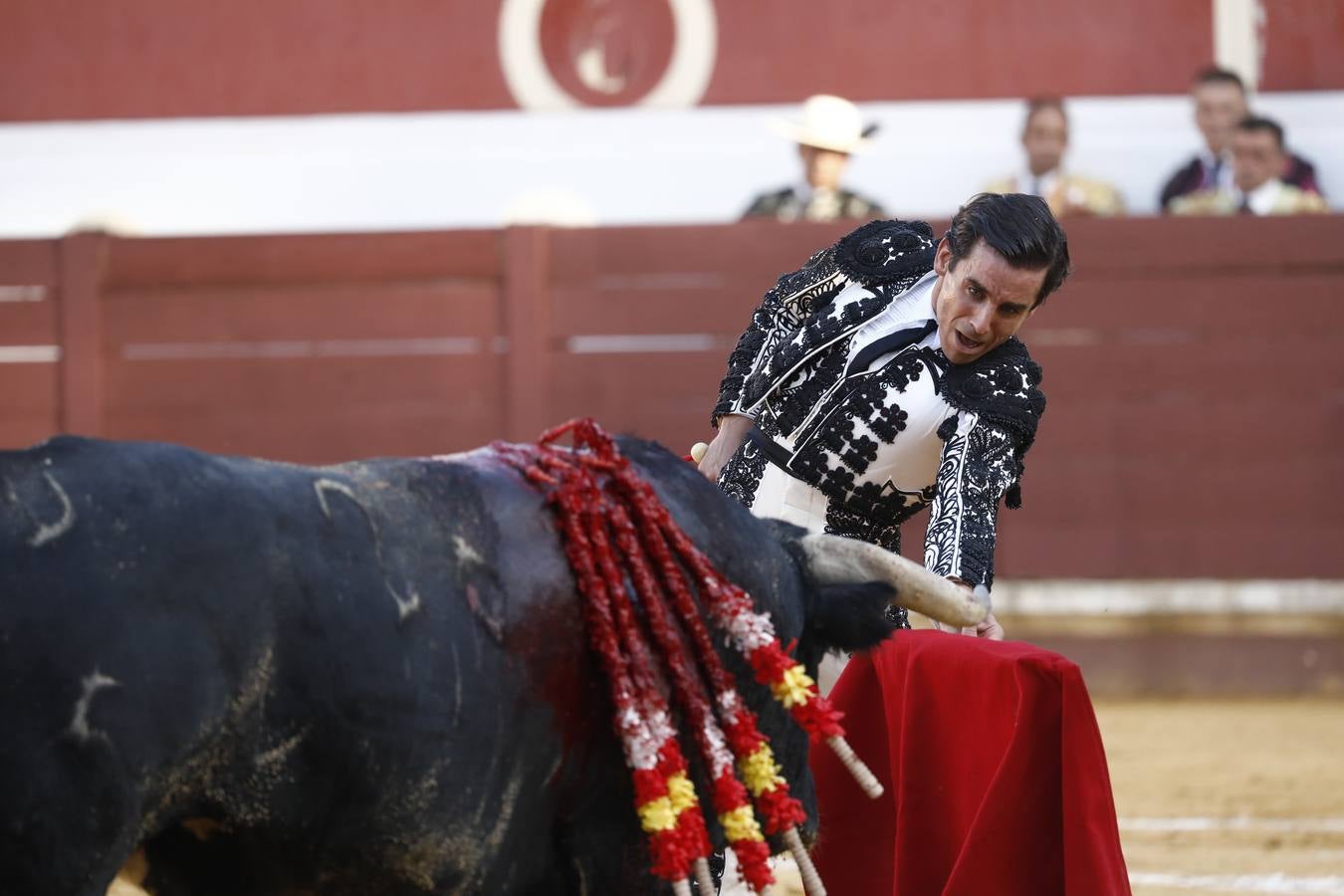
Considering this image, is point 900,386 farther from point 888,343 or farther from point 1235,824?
point 1235,824

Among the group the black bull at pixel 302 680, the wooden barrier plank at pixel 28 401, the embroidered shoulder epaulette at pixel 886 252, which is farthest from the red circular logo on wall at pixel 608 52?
the black bull at pixel 302 680

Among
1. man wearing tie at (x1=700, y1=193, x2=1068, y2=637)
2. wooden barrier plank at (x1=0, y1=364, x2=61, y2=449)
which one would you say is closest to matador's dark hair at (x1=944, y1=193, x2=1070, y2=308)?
man wearing tie at (x1=700, y1=193, x2=1068, y2=637)

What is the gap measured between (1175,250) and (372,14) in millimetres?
3427

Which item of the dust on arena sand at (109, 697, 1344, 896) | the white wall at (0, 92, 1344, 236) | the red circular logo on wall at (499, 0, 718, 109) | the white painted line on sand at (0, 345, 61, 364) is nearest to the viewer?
the dust on arena sand at (109, 697, 1344, 896)

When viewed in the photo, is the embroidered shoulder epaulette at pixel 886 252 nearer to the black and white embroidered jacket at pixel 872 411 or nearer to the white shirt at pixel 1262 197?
the black and white embroidered jacket at pixel 872 411

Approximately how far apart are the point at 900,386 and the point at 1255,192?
4903 mm

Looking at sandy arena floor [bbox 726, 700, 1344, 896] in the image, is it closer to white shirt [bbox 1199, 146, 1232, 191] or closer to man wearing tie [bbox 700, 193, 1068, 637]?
man wearing tie [bbox 700, 193, 1068, 637]

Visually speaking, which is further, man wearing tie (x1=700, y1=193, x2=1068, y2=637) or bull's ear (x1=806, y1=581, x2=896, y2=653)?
man wearing tie (x1=700, y1=193, x2=1068, y2=637)

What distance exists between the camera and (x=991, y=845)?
84.1 inches

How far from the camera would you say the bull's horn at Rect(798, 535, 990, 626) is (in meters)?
2.00

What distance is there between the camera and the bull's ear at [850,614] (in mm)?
1937

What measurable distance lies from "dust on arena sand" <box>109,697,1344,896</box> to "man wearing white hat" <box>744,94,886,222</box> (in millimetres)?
1960

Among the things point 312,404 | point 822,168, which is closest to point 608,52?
point 822,168

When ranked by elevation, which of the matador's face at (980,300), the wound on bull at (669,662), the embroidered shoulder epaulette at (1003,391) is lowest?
the wound on bull at (669,662)
